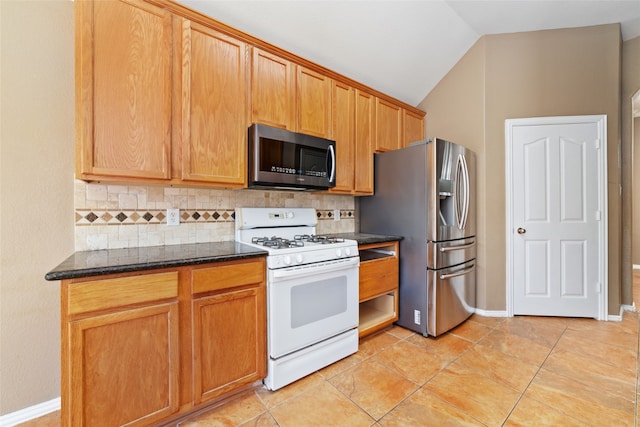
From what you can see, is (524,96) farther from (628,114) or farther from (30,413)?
(30,413)

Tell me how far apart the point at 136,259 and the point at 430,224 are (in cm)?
212

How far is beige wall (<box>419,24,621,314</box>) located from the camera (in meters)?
2.76

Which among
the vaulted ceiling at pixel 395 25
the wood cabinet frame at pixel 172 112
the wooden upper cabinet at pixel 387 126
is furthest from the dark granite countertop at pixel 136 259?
the wooden upper cabinet at pixel 387 126

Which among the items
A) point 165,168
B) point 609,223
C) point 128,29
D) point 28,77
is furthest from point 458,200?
point 28,77

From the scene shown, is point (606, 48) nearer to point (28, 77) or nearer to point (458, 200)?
point (458, 200)

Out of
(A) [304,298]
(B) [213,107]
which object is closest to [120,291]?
(A) [304,298]

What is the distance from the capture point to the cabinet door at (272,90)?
202 centimetres

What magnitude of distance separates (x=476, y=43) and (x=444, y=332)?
298 centimetres

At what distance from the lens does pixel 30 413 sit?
1.56 m

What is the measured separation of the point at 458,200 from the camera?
2623 mm

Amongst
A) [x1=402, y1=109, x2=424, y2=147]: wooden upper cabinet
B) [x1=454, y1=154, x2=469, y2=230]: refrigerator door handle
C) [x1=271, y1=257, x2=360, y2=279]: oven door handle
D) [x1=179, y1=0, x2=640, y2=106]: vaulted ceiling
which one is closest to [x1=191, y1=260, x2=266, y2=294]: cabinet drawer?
[x1=271, y1=257, x2=360, y2=279]: oven door handle

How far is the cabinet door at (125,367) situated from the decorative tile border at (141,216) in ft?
2.44

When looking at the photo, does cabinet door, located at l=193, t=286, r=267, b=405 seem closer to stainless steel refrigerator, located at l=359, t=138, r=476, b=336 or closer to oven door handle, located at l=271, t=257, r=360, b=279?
oven door handle, located at l=271, t=257, r=360, b=279

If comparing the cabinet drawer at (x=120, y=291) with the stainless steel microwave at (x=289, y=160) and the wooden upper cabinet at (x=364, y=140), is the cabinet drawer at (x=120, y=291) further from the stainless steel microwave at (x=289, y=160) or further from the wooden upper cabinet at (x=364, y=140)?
the wooden upper cabinet at (x=364, y=140)
